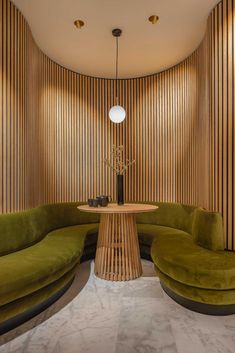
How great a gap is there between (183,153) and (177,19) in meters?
1.88

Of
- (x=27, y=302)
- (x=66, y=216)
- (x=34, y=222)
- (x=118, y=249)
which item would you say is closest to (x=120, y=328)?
(x=27, y=302)

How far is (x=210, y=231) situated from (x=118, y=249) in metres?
1.15

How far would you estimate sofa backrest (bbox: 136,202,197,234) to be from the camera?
332 centimetres

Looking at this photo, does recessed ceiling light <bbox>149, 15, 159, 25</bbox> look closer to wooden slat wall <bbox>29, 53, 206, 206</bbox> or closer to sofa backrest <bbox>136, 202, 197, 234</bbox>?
wooden slat wall <bbox>29, 53, 206, 206</bbox>

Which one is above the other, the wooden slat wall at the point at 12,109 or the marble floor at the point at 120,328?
the wooden slat wall at the point at 12,109

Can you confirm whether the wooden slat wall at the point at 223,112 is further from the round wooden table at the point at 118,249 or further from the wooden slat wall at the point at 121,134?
the round wooden table at the point at 118,249

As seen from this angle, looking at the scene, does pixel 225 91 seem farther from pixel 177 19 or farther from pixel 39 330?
pixel 39 330

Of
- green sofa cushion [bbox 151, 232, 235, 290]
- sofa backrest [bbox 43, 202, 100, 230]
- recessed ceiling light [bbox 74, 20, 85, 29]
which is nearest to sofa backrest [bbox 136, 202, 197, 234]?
green sofa cushion [bbox 151, 232, 235, 290]

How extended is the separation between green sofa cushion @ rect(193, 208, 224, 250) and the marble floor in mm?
668

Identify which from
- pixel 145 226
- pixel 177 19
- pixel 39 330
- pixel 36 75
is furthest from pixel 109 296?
pixel 177 19

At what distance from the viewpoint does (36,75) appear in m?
3.39

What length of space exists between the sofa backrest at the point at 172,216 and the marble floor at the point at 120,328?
3.95 feet

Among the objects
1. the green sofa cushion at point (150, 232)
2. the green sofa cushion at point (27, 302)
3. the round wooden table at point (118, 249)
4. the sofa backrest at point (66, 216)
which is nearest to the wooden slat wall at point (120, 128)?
the sofa backrest at point (66, 216)

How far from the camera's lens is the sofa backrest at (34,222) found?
238 centimetres
